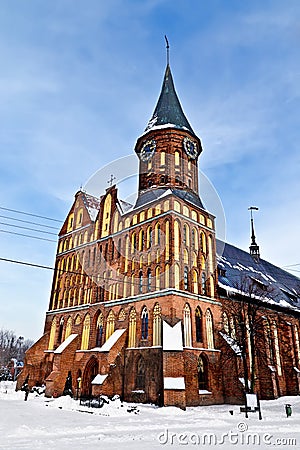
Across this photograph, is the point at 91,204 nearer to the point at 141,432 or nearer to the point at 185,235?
the point at 185,235

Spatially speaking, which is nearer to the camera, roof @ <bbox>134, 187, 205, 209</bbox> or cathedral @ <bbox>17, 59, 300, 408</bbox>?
cathedral @ <bbox>17, 59, 300, 408</bbox>

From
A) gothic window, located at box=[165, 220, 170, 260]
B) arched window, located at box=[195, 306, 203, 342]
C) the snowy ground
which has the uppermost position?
gothic window, located at box=[165, 220, 170, 260]

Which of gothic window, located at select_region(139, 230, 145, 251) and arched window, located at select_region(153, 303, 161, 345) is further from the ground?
gothic window, located at select_region(139, 230, 145, 251)

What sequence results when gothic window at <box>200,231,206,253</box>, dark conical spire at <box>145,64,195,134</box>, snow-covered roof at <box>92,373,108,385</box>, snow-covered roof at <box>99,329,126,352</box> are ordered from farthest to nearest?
dark conical spire at <box>145,64,195,134</box> < gothic window at <box>200,231,206,253</box> < snow-covered roof at <box>99,329,126,352</box> < snow-covered roof at <box>92,373,108,385</box>

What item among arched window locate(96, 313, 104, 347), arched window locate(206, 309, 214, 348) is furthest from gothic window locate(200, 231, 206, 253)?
arched window locate(96, 313, 104, 347)

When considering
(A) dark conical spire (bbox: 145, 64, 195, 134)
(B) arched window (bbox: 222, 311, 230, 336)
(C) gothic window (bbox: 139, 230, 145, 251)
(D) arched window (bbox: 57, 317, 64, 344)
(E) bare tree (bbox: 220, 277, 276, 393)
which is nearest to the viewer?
(E) bare tree (bbox: 220, 277, 276, 393)

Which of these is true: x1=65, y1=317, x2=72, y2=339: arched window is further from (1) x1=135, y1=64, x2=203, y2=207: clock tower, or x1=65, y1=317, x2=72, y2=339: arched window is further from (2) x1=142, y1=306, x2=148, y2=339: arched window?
(1) x1=135, y1=64, x2=203, y2=207: clock tower

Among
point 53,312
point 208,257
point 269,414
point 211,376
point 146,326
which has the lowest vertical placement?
point 269,414

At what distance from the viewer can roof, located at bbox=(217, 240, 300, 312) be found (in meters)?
31.4

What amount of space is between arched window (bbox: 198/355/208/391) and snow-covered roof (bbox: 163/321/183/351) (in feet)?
11.1

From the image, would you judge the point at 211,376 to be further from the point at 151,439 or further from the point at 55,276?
the point at 55,276

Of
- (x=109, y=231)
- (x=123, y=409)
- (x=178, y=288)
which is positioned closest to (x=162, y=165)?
(x=109, y=231)

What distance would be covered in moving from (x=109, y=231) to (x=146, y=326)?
33.1 feet

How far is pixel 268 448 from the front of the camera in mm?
9547
